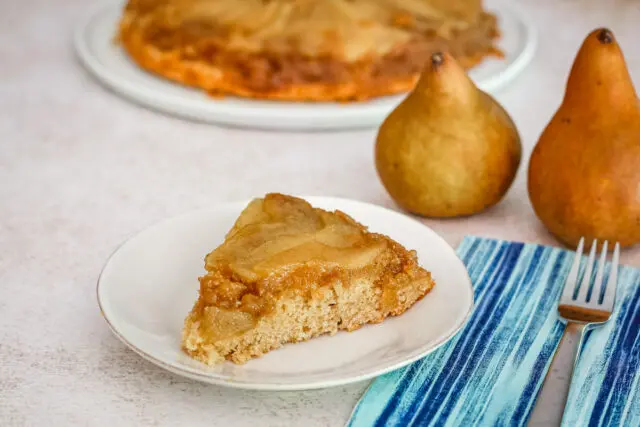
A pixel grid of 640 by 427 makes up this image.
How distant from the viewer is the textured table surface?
35.6 inches

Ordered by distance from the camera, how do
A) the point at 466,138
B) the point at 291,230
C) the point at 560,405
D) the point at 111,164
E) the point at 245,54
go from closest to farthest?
the point at 560,405 → the point at 291,230 → the point at 466,138 → the point at 111,164 → the point at 245,54

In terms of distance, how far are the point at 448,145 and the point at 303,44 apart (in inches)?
20.7

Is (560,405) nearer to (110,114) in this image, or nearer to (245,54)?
(245,54)

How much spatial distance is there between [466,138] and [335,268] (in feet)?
1.17

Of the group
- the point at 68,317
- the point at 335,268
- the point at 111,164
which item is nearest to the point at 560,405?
the point at 335,268

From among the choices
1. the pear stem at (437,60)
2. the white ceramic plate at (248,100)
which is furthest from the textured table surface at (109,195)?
the pear stem at (437,60)

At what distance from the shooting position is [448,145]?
121 cm

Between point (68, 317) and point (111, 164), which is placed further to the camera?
point (111, 164)

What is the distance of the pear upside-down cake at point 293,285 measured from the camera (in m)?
0.91

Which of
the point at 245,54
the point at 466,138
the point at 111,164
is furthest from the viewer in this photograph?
the point at 245,54

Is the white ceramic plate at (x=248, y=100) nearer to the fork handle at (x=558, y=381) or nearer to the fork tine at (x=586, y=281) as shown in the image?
the fork tine at (x=586, y=281)

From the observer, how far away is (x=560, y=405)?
86cm

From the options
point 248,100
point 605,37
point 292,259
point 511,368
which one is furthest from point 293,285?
point 248,100

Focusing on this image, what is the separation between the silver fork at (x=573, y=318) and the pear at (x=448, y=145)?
6.9 inches
